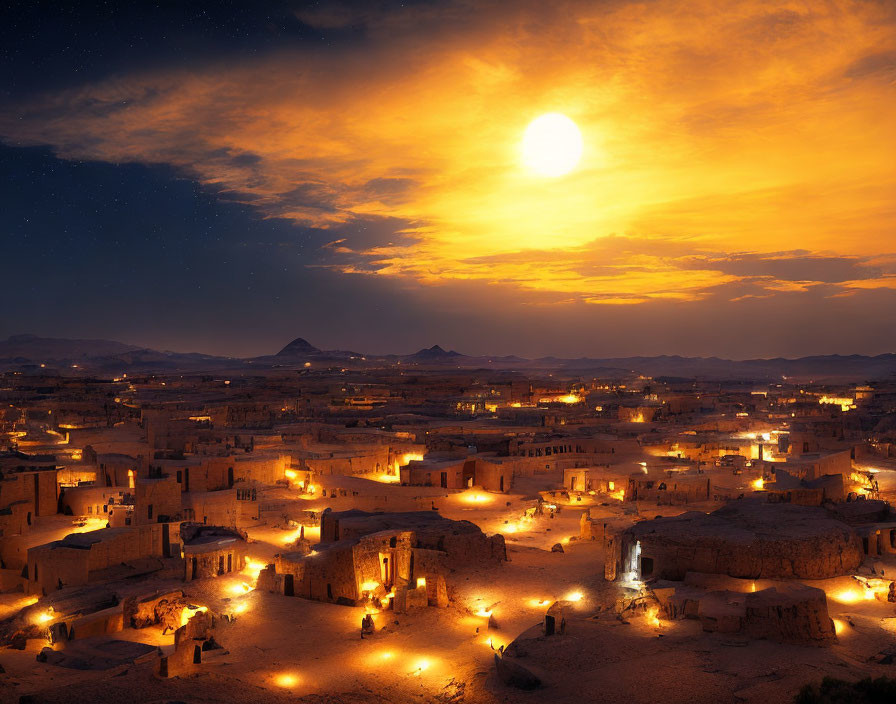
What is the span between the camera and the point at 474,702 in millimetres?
13125

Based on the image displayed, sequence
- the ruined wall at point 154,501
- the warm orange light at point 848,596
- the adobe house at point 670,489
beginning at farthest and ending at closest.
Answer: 1. the adobe house at point 670,489
2. the ruined wall at point 154,501
3. the warm orange light at point 848,596

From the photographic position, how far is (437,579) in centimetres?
1880

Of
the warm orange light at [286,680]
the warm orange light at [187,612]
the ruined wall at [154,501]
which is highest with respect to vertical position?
the ruined wall at [154,501]

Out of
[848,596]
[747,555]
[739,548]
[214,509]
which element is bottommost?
[848,596]

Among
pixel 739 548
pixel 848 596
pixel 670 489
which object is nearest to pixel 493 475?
pixel 670 489

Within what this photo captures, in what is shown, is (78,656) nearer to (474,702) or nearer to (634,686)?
(474,702)

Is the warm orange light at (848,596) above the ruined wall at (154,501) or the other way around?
the other way around

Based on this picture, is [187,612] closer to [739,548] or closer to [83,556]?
[83,556]

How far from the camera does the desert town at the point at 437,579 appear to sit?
13688 mm

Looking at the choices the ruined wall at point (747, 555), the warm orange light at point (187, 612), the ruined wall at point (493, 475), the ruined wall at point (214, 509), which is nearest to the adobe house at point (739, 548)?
the ruined wall at point (747, 555)

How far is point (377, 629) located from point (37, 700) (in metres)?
6.67

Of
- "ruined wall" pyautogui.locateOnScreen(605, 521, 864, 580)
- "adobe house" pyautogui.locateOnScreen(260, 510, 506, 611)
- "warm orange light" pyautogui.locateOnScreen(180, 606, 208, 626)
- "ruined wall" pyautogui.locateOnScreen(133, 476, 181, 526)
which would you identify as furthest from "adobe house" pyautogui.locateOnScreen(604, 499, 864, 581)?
"ruined wall" pyautogui.locateOnScreen(133, 476, 181, 526)

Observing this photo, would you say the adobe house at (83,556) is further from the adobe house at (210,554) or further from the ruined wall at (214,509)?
the ruined wall at (214,509)

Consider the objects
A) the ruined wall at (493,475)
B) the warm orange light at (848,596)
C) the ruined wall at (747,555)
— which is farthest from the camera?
the ruined wall at (493,475)
